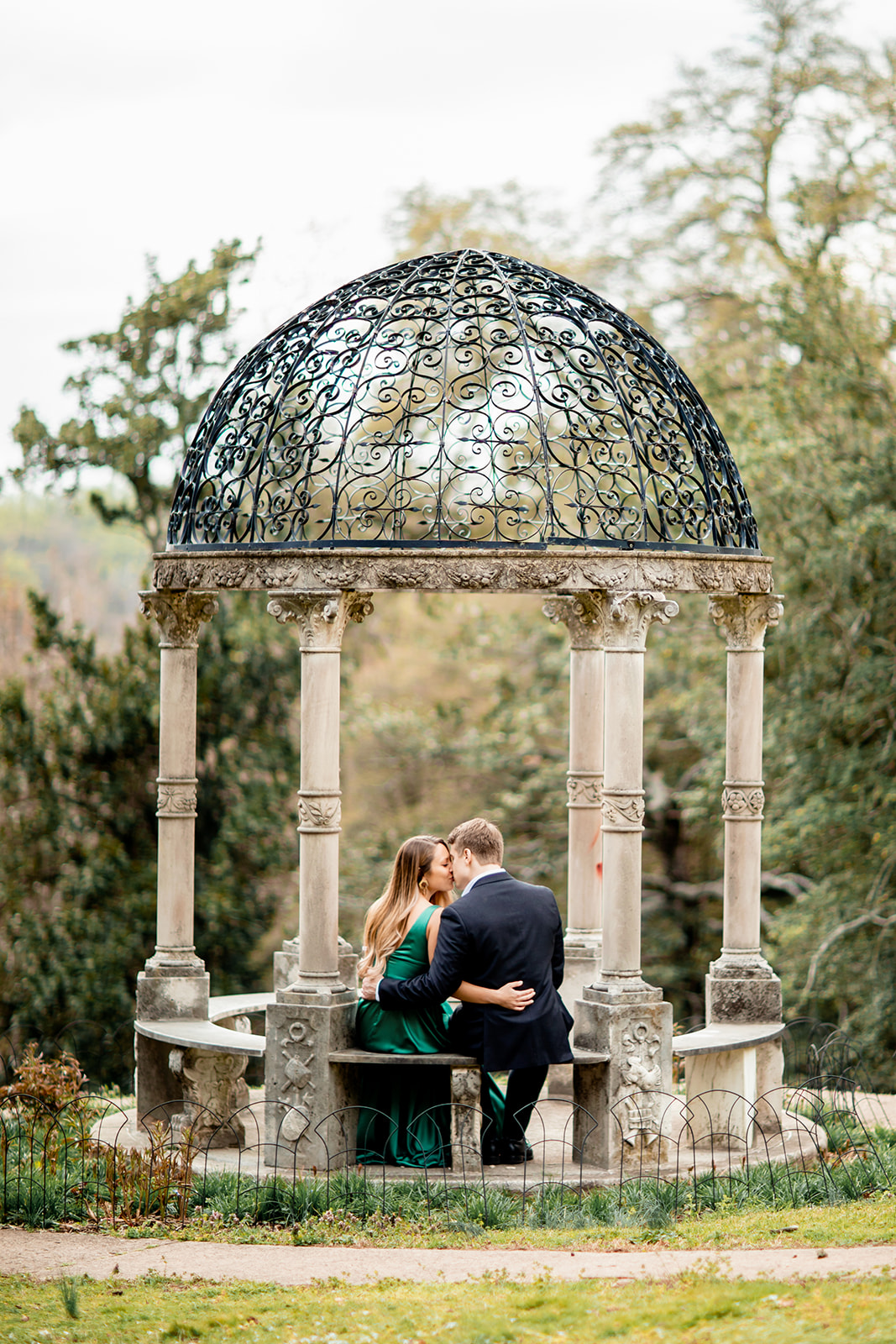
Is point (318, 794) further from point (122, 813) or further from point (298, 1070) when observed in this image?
point (122, 813)

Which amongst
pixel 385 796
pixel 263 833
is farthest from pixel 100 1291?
pixel 385 796

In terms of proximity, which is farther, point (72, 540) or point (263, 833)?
point (72, 540)

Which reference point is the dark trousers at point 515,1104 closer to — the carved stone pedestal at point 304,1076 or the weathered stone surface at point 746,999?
the carved stone pedestal at point 304,1076

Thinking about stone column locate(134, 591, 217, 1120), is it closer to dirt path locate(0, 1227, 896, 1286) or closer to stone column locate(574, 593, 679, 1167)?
dirt path locate(0, 1227, 896, 1286)

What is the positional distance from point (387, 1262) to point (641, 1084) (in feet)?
8.38

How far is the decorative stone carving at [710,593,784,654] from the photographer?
11547 millimetres

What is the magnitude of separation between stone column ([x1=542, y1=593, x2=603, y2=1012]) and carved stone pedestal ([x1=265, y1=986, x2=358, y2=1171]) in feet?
10.4

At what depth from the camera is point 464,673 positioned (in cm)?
3006

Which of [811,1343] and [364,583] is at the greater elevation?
[364,583]

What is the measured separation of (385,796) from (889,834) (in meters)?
11.5

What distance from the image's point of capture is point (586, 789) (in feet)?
42.3

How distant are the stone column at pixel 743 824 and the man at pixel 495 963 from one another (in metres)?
2.10

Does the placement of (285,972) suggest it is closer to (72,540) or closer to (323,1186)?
(323,1186)

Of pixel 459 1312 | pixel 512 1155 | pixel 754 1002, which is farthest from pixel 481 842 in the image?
pixel 459 1312
